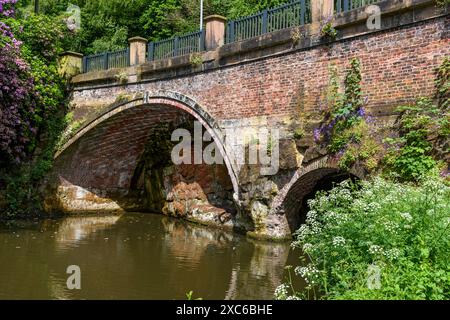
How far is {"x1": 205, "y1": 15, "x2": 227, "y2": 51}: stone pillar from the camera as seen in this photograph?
12189 mm

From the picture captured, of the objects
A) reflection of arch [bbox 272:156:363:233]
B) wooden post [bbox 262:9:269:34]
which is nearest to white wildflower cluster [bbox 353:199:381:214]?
reflection of arch [bbox 272:156:363:233]

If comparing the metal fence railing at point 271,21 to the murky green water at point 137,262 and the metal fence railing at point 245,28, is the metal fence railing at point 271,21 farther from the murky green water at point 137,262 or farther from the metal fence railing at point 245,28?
the murky green water at point 137,262

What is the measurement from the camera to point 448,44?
7.66 meters

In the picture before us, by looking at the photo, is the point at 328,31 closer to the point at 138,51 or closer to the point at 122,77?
the point at 138,51

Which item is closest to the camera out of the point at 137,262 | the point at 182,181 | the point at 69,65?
the point at 137,262

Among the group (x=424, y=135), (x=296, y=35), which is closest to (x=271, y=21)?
(x=296, y=35)

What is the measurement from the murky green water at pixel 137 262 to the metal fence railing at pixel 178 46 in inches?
213

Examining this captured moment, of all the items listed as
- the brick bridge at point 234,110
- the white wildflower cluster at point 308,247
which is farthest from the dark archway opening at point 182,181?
the white wildflower cluster at point 308,247

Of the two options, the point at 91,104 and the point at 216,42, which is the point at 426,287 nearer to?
the point at 216,42

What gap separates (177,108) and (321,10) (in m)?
5.77

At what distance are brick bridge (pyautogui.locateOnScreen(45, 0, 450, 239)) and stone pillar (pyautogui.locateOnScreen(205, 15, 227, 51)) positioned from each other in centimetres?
3

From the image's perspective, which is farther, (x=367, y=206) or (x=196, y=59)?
(x=196, y=59)

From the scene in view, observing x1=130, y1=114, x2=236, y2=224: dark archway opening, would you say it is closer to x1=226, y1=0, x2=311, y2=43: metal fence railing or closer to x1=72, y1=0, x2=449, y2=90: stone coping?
x1=72, y1=0, x2=449, y2=90: stone coping

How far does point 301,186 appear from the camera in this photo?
10.3 m
